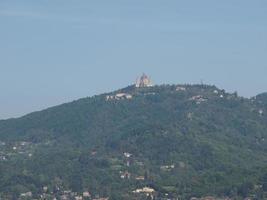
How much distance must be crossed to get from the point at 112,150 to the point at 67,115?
34326 millimetres

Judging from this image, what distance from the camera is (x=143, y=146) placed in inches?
5030

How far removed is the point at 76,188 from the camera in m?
102

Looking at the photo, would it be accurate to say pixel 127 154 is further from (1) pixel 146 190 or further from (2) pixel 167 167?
(1) pixel 146 190

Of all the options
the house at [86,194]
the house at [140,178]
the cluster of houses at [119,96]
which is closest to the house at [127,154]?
the house at [140,178]

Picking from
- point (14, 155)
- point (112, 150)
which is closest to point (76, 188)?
point (112, 150)

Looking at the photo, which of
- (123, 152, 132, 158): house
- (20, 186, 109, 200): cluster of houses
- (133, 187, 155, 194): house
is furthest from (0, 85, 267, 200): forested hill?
(123, 152, 132, 158): house

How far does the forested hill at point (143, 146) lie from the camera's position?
330 ft

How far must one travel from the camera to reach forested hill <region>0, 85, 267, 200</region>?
100438 millimetres

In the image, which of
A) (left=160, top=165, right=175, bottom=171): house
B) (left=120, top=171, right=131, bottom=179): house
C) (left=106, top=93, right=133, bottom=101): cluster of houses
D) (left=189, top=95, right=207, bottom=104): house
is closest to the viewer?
(left=120, top=171, right=131, bottom=179): house

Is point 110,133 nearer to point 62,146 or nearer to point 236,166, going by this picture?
point 62,146

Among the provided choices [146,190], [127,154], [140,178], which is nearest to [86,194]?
[146,190]

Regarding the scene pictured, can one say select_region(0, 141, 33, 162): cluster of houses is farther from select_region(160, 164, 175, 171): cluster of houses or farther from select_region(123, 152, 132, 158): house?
select_region(160, 164, 175, 171): cluster of houses

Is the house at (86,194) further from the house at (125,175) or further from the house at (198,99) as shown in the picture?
the house at (198,99)

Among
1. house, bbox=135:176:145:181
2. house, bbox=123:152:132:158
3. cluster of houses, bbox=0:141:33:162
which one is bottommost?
house, bbox=135:176:145:181
